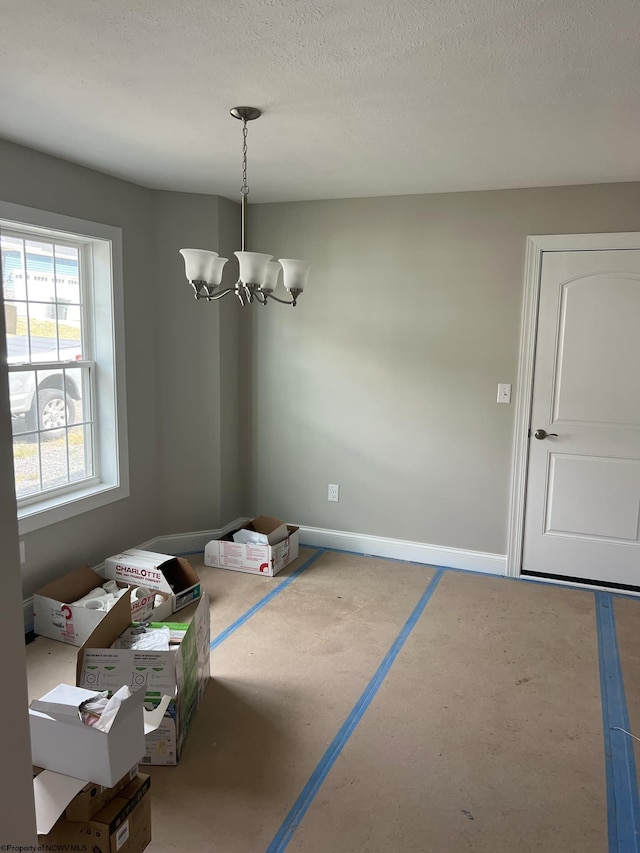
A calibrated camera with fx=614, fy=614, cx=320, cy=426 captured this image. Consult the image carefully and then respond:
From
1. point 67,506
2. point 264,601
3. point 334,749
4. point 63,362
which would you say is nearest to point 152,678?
point 334,749

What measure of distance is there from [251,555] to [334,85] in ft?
9.09

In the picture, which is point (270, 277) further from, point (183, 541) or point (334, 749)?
→ point (183, 541)

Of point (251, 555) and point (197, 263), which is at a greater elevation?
point (197, 263)

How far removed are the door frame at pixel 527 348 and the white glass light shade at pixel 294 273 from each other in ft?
5.72

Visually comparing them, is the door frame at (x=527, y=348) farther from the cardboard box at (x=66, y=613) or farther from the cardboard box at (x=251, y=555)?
the cardboard box at (x=66, y=613)

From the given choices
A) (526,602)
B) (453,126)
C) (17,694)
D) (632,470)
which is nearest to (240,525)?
(526,602)

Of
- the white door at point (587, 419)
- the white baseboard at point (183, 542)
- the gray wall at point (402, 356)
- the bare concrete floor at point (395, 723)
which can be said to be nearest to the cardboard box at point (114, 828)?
the bare concrete floor at point (395, 723)

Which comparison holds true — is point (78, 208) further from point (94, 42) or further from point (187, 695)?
point (187, 695)

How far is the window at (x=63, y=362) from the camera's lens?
3.26m

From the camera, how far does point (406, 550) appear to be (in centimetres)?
428

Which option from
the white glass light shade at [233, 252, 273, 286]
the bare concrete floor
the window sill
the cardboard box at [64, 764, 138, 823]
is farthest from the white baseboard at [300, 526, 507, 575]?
the cardboard box at [64, 764, 138, 823]

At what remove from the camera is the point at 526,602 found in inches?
143

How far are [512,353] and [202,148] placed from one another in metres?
2.19

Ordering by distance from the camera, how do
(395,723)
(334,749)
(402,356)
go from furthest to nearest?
(402,356), (395,723), (334,749)
